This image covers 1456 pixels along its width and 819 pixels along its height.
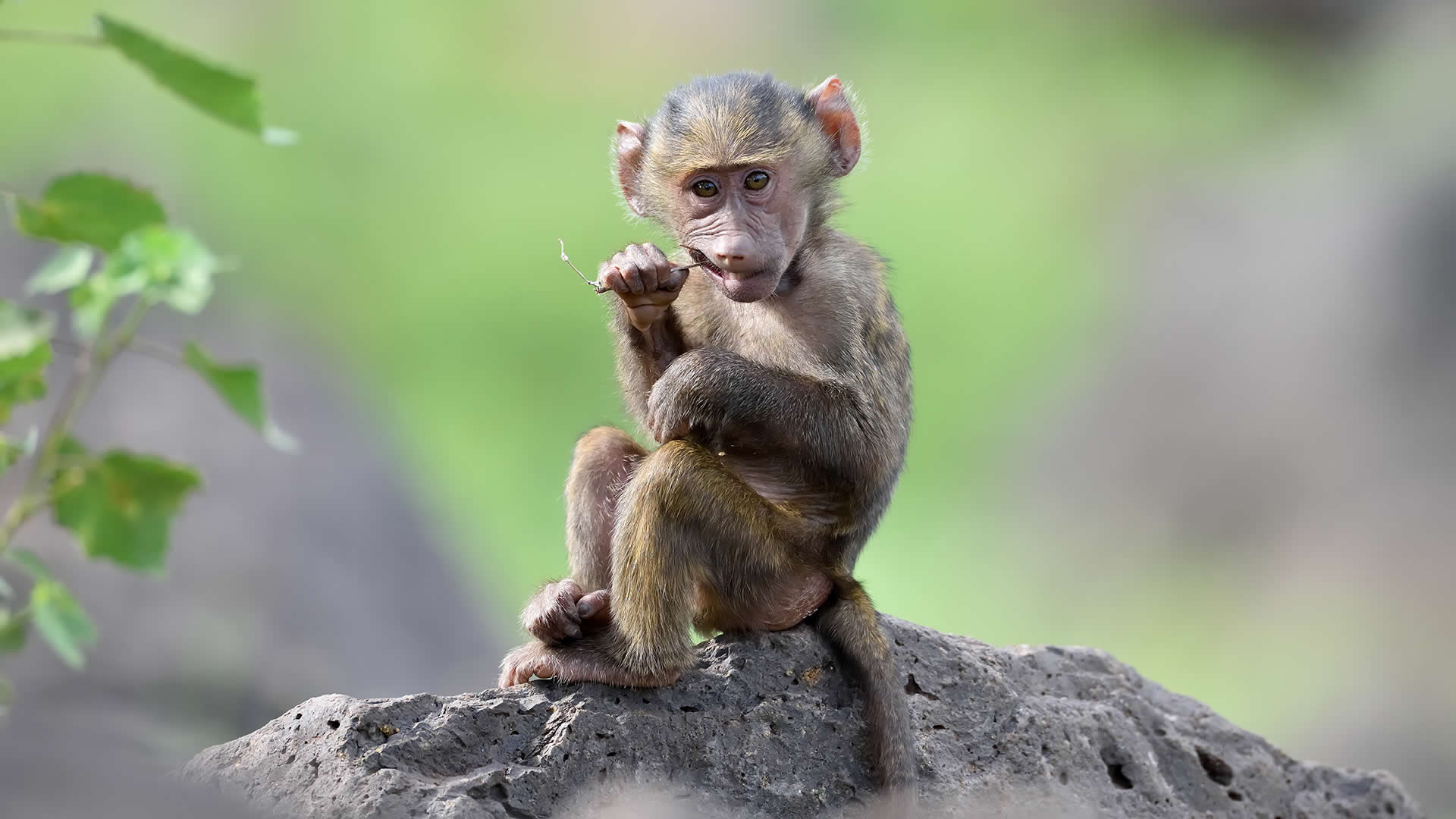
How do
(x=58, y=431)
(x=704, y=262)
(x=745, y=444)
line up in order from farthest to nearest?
(x=704, y=262)
(x=745, y=444)
(x=58, y=431)

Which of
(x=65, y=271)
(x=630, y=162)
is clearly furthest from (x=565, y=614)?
(x=65, y=271)

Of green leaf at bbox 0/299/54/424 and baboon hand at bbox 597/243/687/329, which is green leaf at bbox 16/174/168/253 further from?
baboon hand at bbox 597/243/687/329

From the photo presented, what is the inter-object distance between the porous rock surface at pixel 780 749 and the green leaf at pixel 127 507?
152 cm

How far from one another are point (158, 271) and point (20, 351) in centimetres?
23

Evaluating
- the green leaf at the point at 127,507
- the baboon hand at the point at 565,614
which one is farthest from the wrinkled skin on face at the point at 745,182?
the green leaf at the point at 127,507

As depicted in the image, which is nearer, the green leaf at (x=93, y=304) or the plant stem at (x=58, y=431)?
the plant stem at (x=58, y=431)

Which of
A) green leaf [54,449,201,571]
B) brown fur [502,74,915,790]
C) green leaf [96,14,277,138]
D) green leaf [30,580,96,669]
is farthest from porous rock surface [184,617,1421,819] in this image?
green leaf [96,14,277,138]

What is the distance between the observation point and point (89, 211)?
190 cm

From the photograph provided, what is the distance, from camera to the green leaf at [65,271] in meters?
2.09

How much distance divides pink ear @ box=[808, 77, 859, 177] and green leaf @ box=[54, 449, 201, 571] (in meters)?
3.24

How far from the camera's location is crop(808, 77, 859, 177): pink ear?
4.77 m

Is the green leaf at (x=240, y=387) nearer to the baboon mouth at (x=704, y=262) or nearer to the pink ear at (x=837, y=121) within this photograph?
the baboon mouth at (x=704, y=262)

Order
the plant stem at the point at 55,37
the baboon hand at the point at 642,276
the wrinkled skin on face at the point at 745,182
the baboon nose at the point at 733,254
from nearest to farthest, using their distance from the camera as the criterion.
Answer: the plant stem at the point at 55,37 → the baboon hand at the point at 642,276 → the baboon nose at the point at 733,254 → the wrinkled skin on face at the point at 745,182

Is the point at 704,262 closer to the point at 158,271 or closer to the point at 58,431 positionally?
the point at 158,271
